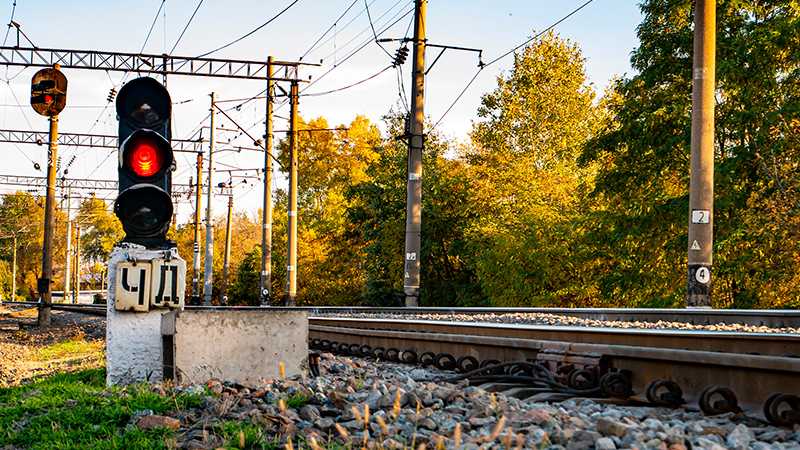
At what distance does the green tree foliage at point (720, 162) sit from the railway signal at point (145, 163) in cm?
1691

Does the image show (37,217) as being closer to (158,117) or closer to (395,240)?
(395,240)

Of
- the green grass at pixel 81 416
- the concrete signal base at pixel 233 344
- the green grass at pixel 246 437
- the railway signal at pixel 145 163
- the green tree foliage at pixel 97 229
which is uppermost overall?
the green tree foliage at pixel 97 229

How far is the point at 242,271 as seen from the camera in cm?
6238

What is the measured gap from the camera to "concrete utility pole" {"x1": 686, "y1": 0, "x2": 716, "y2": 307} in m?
14.6

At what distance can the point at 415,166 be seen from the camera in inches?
970

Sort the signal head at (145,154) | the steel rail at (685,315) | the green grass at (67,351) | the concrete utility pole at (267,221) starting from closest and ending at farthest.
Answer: the signal head at (145,154) < the steel rail at (685,315) < the green grass at (67,351) < the concrete utility pole at (267,221)

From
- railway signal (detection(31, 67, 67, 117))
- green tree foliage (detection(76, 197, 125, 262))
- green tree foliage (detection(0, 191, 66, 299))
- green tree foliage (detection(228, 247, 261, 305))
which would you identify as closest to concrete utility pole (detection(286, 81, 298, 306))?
railway signal (detection(31, 67, 67, 117))

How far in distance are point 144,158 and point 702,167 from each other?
9.70 metres

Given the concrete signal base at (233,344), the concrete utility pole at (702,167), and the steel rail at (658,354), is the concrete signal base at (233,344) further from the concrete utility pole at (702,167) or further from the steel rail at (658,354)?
the concrete utility pole at (702,167)

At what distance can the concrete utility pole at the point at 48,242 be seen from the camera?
30.1 metres

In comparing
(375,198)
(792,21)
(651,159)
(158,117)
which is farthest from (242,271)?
(158,117)

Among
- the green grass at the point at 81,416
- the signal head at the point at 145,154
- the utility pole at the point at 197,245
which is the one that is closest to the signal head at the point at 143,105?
the signal head at the point at 145,154

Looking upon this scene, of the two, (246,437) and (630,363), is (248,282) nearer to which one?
(630,363)

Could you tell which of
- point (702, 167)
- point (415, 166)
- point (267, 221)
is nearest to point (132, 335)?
point (702, 167)
